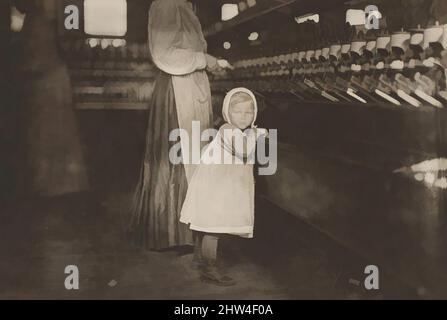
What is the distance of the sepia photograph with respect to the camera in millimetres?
2996

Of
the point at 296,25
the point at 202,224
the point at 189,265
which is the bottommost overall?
the point at 189,265

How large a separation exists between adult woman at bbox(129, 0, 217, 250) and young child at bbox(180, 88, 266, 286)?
0.10m

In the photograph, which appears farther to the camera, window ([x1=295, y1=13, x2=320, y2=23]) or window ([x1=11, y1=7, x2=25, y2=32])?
window ([x1=295, y1=13, x2=320, y2=23])

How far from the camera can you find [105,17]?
119 inches

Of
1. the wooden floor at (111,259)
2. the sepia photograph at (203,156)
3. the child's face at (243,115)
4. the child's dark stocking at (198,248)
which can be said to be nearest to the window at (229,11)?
the sepia photograph at (203,156)

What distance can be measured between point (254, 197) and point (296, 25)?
2.95 ft

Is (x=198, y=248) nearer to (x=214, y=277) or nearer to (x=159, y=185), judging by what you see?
(x=214, y=277)

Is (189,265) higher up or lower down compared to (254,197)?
lower down

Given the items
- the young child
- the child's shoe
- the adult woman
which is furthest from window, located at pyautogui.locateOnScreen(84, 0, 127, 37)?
the child's shoe

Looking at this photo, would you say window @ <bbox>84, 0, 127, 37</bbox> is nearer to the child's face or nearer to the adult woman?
the adult woman

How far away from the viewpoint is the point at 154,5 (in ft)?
9.86

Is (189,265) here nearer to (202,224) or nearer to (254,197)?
(202,224)

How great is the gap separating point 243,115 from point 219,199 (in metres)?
0.44
